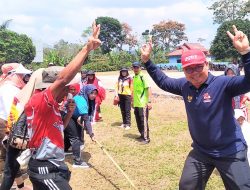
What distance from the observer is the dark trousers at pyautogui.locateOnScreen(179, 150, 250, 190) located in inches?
147

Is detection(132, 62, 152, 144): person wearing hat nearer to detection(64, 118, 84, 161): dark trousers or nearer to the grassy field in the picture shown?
the grassy field

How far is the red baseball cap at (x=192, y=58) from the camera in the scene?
3.79 meters

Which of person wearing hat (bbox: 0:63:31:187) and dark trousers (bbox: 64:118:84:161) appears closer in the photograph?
person wearing hat (bbox: 0:63:31:187)

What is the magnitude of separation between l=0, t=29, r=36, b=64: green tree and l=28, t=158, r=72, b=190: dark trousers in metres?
51.1

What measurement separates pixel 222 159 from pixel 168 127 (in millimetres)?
6538

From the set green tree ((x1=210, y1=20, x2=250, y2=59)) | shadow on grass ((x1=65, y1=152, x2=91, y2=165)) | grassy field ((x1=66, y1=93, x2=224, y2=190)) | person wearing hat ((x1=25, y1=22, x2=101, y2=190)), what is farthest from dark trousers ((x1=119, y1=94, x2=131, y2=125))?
green tree ((x1=210, y1=20, x2=250, y2=59))

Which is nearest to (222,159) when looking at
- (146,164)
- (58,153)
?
(58,153)

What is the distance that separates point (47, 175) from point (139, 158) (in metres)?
4.35

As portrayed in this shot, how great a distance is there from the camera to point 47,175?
10.9ft

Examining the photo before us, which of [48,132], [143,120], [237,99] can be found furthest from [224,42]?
[48,132]

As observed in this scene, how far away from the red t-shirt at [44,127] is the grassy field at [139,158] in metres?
2.78

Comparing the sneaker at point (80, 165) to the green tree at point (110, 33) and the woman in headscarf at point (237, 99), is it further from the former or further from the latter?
the green tree at point (110, 33)

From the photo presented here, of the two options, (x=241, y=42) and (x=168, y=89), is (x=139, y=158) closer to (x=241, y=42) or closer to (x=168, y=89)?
(x=168, y=89)

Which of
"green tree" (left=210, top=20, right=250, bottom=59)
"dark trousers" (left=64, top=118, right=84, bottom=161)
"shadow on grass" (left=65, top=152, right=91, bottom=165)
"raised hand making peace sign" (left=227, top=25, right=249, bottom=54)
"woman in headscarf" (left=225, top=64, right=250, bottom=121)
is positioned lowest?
"shadow on grass" (left=65, top=152, right=91, bottom=165)
